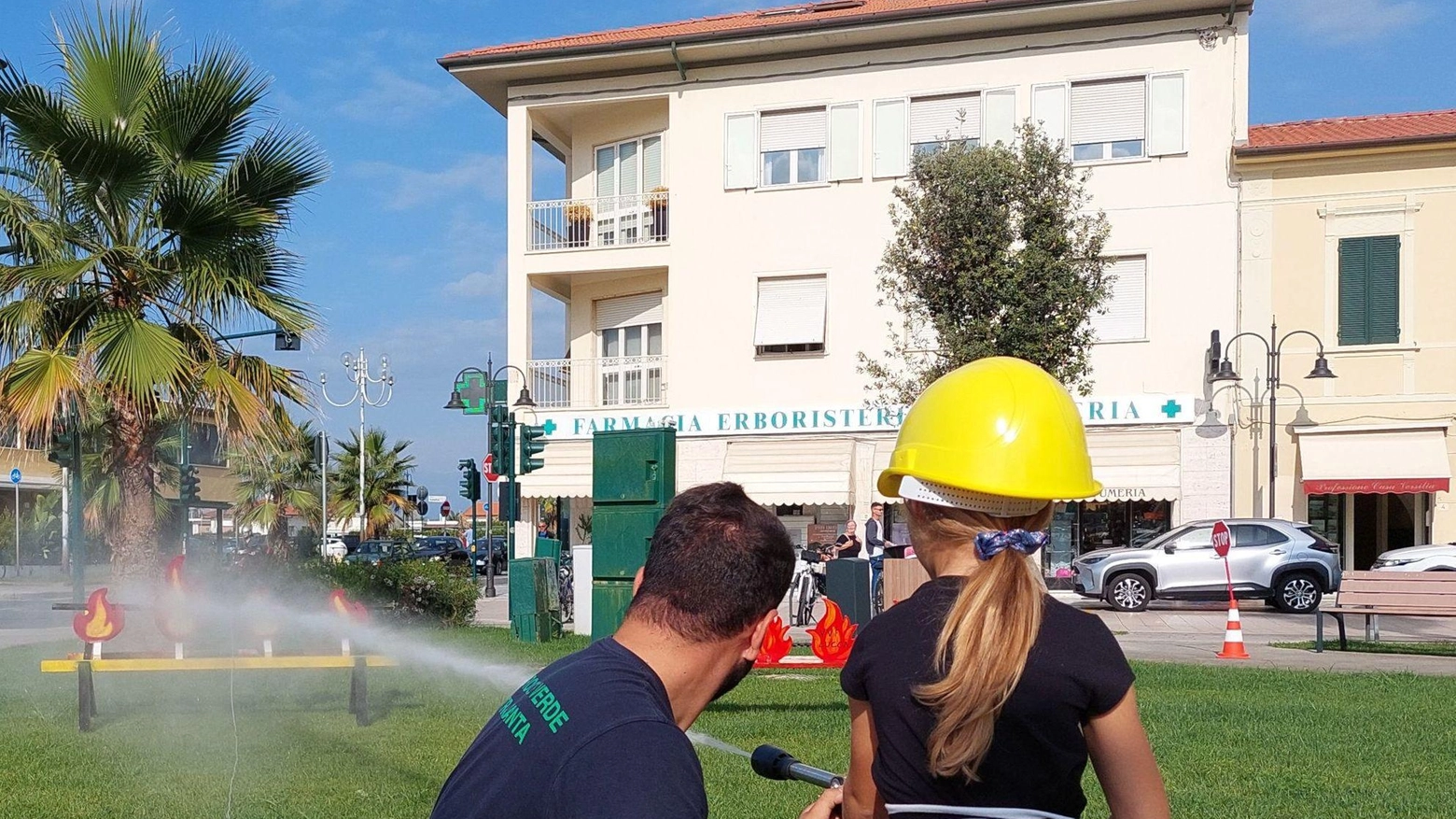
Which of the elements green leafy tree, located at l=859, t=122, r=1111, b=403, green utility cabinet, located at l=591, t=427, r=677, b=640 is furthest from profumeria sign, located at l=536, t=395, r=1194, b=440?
green utility cabinet, located at l=591, t=427, r=677, b=640

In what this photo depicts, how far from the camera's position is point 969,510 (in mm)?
2479

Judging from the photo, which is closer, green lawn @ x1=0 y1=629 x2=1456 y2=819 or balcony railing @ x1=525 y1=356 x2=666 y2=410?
green lawn @ x1=0 y1=629 x2=1456 y2=819

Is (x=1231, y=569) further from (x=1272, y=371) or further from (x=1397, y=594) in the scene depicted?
(x=1397, y=594)

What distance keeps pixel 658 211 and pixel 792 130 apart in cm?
344

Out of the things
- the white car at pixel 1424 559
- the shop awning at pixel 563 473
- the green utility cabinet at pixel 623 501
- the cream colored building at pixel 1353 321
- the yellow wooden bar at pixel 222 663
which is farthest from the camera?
the shop awning at pixel 563 473

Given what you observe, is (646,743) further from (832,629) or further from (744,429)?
(744,429)

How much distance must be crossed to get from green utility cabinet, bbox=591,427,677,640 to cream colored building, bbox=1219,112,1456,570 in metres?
18.2

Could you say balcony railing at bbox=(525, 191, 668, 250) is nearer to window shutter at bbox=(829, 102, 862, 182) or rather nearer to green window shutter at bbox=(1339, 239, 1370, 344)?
window shutter at bbox=(829, 102, 862, 182)

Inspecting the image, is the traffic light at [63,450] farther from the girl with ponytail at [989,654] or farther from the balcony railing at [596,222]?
the girl with ponytail at [989,654]

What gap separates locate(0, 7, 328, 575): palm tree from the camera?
494 inches

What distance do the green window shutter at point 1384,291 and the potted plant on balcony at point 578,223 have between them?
15.9 meters

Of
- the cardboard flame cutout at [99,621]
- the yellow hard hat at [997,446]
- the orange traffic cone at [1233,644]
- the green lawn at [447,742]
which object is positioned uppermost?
the yellow hard hat at [997,446]

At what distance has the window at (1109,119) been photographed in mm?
26719

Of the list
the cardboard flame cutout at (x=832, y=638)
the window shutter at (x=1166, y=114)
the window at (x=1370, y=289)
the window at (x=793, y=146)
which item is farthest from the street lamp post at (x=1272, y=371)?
the cardboard flame cutout at (x=832, y=638)
